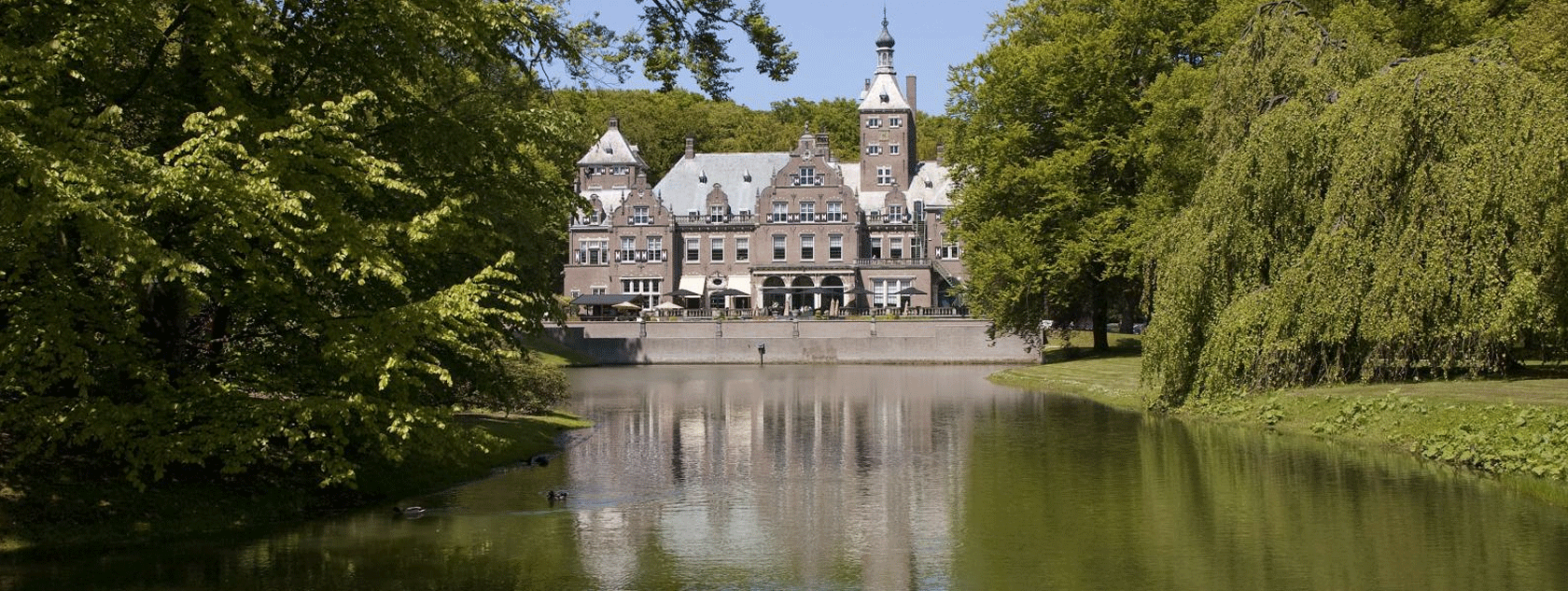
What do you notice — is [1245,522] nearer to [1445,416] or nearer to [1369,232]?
[1445,416]

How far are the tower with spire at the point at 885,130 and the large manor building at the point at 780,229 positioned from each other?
8 centimetres

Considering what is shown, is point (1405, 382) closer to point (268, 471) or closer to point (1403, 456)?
point (1403, 456)

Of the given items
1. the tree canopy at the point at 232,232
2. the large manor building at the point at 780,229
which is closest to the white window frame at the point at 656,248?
Result: the large manor building at the point at 780,229

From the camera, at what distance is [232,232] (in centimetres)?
1449

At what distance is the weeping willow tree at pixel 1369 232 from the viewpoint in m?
21.9

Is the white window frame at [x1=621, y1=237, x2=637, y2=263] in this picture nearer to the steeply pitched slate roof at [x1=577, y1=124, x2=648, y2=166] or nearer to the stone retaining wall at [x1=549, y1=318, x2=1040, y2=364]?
the steeply pitched slate roof at [x1=577, y1=124, x2=648, y2=166]

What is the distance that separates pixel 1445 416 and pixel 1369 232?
3.94 m

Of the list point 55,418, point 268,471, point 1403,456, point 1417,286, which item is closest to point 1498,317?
point 1417,286

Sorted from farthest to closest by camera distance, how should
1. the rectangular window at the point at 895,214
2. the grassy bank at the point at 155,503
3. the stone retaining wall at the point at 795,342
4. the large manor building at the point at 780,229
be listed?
the rectangular window at the point at 895,214, the large manor building at the point at 780,229, the stone retaining wall at the point at 795,342, the grassy bank at the point at 155,503

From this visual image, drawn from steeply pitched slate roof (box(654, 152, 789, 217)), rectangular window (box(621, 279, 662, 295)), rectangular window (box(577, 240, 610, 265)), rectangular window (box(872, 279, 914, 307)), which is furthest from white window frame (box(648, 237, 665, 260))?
rectangular window (box(872, 279, 914, 307))

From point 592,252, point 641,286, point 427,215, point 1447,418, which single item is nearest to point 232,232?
point 427,215

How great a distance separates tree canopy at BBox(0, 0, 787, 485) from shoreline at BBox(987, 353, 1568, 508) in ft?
38.0

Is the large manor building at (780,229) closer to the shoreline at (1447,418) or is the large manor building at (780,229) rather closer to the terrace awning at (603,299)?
the terrace awning at (603,299)

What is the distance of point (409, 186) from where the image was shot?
16.0 m
